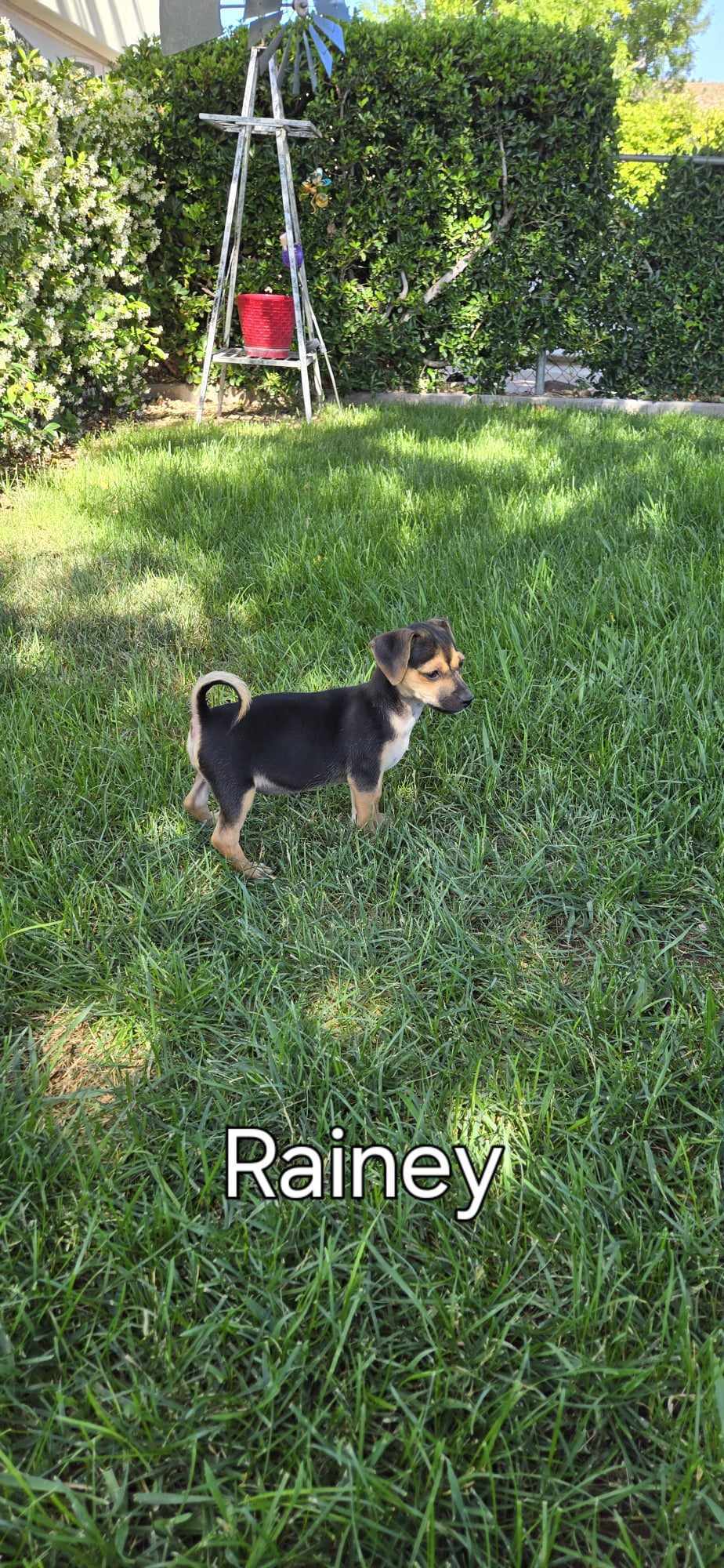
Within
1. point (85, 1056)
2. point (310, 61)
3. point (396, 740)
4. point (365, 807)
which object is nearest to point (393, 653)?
point (396, 740)

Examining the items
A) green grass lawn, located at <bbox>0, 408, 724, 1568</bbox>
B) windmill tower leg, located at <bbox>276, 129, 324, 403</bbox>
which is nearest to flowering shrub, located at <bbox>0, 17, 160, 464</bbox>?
windmill tower leg, located at <bbox>276, 129, 324, 403</bbox>

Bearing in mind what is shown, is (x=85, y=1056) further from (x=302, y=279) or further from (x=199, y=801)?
(x=302, y=279)

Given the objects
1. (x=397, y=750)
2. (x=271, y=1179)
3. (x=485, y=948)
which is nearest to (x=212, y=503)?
(x=397, y=750)

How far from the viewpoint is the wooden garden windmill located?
695cm

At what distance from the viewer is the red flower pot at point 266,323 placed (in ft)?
24.1

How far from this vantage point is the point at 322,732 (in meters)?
2.43

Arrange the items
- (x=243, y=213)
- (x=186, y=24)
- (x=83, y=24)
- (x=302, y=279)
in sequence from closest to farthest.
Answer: (x=186, y=24) → (x=302, y=279) → (x=243, y=213) → (x=83, y=24)

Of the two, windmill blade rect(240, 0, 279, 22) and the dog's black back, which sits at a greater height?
windmill blade rect(240, 0, 279, 22)

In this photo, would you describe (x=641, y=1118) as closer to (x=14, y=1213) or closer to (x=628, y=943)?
(x=628, y=943)

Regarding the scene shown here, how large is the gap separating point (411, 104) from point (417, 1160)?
8906mm

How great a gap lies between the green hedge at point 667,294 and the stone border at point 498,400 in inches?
10.8

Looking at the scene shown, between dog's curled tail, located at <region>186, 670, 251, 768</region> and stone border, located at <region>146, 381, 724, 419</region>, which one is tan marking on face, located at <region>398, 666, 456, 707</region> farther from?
stone border, located at <region>146, 381, 724, 419</region>

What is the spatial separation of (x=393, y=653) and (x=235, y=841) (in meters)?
0.62

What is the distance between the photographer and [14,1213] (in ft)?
4.95
